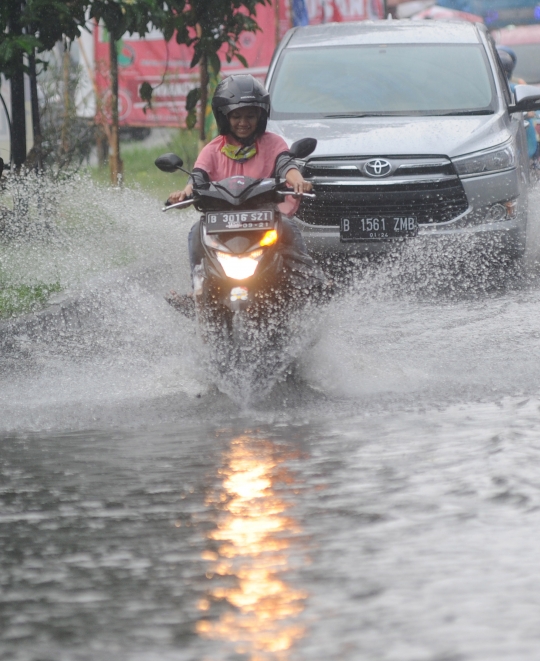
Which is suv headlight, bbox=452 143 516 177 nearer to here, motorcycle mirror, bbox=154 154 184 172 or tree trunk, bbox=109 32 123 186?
motorcycle mirror, bbox=154 154 184 172

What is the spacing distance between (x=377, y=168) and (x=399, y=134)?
0.41m

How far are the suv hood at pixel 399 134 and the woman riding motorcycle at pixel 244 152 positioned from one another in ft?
10.7

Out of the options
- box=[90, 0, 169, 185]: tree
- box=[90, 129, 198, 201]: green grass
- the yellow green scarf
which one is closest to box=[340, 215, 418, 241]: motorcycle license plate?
box=[90, 0, 169, 185]: tree

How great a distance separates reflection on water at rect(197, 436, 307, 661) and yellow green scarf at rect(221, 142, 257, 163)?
2291mm

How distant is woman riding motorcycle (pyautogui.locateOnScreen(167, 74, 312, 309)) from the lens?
7.80 metres

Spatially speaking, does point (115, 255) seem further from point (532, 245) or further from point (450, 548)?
point (450, 548)

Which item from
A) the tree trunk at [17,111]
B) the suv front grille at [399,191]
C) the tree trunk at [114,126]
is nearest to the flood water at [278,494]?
the suv front grille at [399,191]

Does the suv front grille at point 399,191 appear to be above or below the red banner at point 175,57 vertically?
above

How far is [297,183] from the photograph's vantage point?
7684mm

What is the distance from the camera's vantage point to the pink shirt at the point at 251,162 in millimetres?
8164

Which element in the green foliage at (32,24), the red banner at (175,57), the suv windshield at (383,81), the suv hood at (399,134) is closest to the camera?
the suv hood at (399,134)

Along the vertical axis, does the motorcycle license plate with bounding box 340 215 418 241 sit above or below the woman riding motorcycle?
below

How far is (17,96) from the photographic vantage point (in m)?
13.7

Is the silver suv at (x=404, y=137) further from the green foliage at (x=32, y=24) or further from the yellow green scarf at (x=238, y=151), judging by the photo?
the yellow green scarf at (x=238, y=151)
